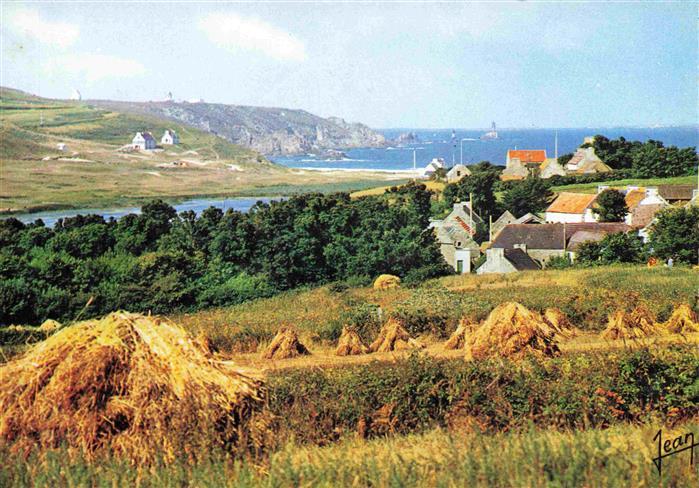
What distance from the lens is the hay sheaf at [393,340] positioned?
13.6 meters

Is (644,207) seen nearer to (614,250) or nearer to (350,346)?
(614,250)

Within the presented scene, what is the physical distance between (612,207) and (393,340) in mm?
28362

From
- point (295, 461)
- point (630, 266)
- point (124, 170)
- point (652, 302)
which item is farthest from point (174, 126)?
point (295, 461)

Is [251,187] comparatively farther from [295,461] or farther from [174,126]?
[295,461]

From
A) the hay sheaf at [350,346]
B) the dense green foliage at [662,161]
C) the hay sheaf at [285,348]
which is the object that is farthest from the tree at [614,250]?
the dense green foliage at [662,161]

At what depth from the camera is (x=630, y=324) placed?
14.0 m

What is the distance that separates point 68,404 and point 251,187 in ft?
254

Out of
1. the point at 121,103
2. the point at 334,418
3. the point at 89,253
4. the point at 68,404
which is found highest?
the point at 121,103

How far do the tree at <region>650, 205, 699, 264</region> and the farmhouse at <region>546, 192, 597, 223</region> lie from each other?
1022 centimetres

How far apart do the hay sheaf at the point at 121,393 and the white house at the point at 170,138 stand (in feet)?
360

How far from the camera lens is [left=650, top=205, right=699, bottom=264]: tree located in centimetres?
2920

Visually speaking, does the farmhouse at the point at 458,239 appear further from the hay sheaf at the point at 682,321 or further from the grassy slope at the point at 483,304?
the hay sheaf at the point at 682,321

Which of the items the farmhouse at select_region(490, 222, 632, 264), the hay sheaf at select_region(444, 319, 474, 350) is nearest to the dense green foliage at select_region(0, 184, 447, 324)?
the farmhouse at select_region(490, 222, 632, 264)

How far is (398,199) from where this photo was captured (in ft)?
160
